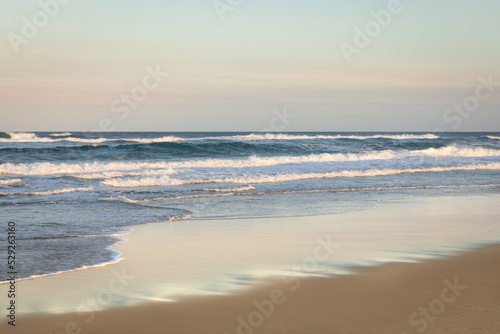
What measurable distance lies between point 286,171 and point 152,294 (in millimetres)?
16876

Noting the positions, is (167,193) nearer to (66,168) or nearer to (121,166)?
(66,168)

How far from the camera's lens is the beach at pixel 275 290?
464cm

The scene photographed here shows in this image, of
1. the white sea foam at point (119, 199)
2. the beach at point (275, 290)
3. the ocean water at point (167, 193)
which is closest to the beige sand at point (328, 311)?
the beach at point (275, 290)

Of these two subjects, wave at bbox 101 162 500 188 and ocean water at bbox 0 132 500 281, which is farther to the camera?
wave at bbox 101 162 500 188

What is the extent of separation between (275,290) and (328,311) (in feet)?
2.62

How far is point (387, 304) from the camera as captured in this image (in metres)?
5.12

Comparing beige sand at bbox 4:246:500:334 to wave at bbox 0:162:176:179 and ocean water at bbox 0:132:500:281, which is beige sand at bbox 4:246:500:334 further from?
wave at bbox 0:162:176:179

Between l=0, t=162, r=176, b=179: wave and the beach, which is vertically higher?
l=0, t=162, r=176, b=179: wave

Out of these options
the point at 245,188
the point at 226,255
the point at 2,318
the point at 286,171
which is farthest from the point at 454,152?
the point at 2,318

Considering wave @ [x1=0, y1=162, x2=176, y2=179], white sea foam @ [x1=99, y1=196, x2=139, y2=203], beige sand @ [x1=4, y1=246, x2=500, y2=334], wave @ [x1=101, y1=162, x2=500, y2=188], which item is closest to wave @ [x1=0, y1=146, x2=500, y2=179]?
wave @ [x1=0, y1=162, x2=176, y2=179]

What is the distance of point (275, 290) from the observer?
559cm

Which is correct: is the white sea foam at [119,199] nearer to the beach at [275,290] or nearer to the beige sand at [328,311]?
the beach at [275,290]

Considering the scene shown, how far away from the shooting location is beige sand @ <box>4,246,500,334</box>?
4.53 meters

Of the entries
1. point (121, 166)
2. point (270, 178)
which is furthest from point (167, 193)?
point (121, 166)
